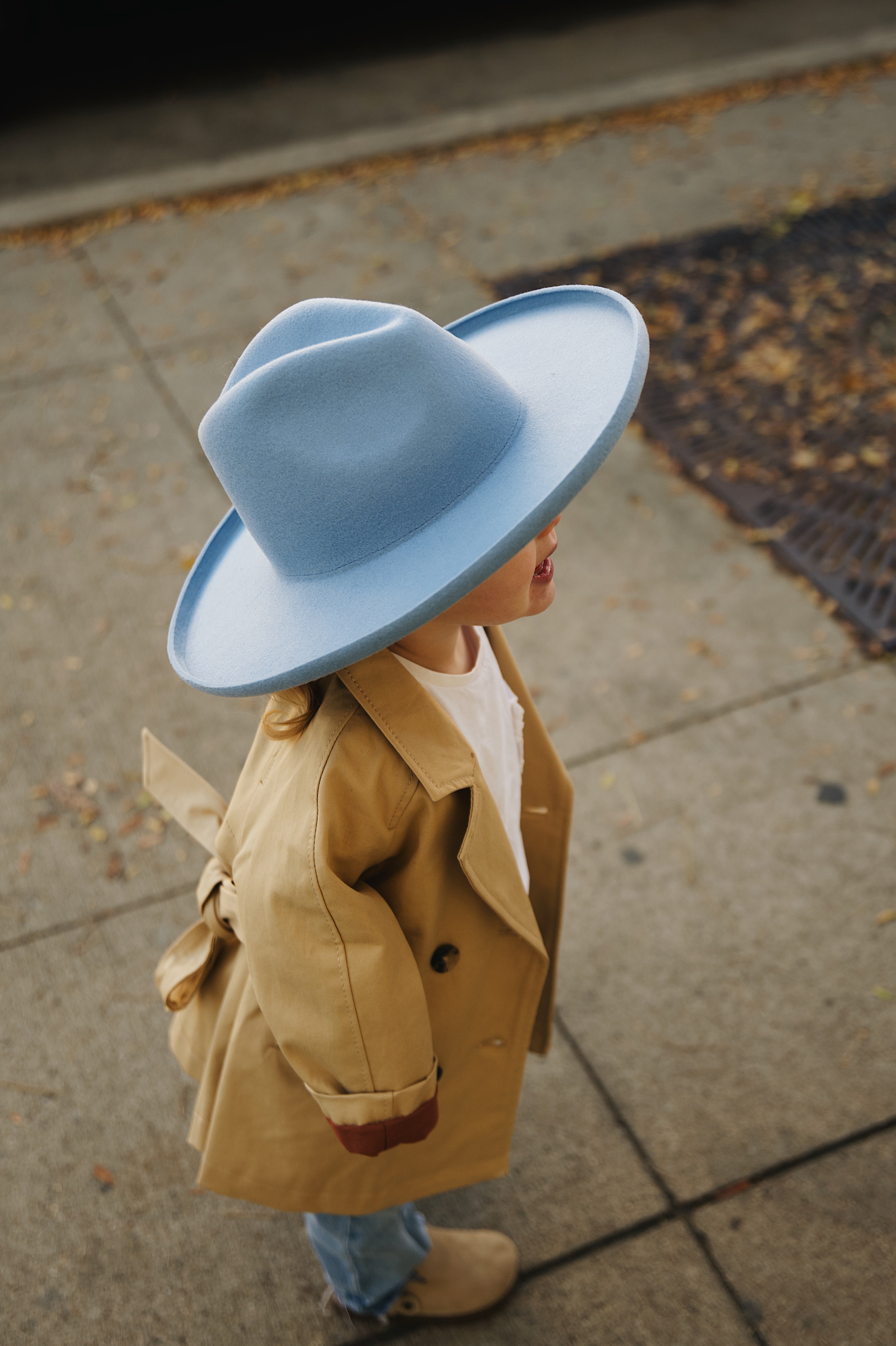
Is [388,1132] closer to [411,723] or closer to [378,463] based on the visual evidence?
[411,723]

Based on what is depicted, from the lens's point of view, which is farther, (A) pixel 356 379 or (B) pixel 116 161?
(B) pixel 116 161

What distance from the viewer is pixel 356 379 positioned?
126cm

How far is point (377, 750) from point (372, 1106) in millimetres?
503

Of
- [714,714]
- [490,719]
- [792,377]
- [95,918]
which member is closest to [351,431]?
[490,719]

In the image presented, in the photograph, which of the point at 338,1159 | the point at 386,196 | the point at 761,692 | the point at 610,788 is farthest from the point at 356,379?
the point at 386,196

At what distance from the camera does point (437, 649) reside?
158cm

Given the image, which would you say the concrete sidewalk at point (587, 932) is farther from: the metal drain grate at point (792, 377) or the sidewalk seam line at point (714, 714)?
the metal drain grate at point (792, 377)

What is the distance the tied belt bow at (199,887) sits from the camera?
1.74 m

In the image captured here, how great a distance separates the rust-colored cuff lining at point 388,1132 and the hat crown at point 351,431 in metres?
0.79

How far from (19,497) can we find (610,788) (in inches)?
104

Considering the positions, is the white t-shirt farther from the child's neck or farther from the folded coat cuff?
the folded coat cuff

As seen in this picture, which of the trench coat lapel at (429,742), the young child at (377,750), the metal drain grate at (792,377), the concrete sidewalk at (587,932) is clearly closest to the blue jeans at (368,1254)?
the young child at (377,750)

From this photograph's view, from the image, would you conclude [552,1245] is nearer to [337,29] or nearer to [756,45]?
[756,45]

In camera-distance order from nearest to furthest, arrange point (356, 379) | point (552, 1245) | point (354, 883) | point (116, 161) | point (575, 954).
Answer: point (356, 379)
point (354, 883)
point (552, 1245)
point (575, 954)
point (116, 161)
